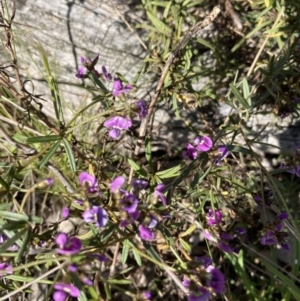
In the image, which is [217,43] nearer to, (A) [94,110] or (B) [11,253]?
(A) [94,110]

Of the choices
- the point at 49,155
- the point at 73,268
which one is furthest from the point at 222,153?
the point at 73,268

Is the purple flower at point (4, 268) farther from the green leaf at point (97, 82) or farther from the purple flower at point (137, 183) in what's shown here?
the green leaf at point (97, 82)

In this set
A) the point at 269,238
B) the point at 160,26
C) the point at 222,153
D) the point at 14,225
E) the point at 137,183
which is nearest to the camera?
the point at 14,225

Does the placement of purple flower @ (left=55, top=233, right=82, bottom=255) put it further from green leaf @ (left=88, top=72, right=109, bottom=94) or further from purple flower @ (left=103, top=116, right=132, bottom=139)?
green leaf @ (left=88, top=72, right=109, bottom=94)

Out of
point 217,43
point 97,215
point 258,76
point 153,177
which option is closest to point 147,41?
point 217,43

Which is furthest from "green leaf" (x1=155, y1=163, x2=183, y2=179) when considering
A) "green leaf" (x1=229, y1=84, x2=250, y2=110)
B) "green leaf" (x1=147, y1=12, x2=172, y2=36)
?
"green leaf" (x1=147, y1=12, x2=172, y2=36)

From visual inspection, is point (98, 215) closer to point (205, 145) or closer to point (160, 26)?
point (205, 145)

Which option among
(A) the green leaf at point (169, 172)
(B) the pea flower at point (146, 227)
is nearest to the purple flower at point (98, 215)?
(B) the pea flower at point (146, 227)

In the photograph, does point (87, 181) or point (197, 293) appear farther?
point (87, 181)
